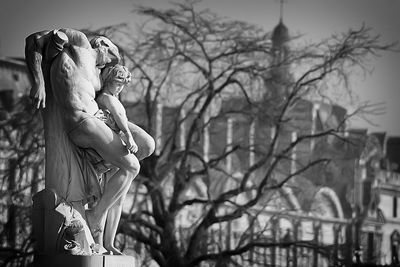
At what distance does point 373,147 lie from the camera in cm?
1792

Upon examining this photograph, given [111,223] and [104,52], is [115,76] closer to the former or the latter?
[104,52]

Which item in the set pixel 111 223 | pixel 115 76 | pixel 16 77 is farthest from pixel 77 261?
pixel 16 77

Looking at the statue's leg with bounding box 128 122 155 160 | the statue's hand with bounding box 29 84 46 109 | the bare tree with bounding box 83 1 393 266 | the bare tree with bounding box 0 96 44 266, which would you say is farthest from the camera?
the bare tree with bounding box 83 1 393 266

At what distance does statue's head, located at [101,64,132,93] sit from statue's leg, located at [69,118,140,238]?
0.30 metres

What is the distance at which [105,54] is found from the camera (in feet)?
23.3

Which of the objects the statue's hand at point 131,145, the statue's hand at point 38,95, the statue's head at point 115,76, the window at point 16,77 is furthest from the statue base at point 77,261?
the window at point 16,77

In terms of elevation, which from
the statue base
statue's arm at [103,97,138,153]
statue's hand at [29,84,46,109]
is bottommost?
the statue base

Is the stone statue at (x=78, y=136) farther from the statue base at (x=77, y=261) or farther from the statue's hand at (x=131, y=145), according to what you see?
the statue base at (x=77, y=261)

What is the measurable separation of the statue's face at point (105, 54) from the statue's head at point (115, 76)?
0.19 feet

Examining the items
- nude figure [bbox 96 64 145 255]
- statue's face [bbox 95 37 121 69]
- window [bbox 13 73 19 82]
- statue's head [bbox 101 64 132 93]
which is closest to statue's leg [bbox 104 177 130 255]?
nude figure [bbox 96 64 145 255]

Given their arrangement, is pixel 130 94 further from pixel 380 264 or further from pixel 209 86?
pixel 380 264

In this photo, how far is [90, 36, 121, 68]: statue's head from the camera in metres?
7.09

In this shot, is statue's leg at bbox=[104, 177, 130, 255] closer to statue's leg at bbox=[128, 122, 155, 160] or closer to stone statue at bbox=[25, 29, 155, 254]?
stone statue at bbox=[25, 29, 155, 254]

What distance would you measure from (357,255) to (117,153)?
9902mm
